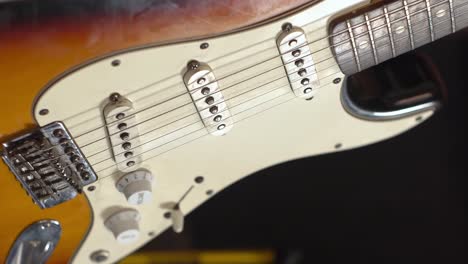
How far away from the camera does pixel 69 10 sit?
62cm

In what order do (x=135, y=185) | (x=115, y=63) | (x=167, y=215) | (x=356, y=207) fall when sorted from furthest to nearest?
(x=356, y=207), (x=167, y=215), (x=135, y=185), (x=115, y=63)

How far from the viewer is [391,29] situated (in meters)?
0.75

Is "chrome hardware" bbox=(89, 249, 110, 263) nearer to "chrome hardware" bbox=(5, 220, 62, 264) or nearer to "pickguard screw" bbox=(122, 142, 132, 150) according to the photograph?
"chrome hardware" bbox=(5, 220, 62, 264)

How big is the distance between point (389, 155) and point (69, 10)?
2.64 ft

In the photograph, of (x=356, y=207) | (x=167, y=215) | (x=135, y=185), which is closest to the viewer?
(x=135, y=185)

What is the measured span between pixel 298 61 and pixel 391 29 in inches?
4.7

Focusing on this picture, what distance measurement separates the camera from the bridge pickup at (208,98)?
0.69 m

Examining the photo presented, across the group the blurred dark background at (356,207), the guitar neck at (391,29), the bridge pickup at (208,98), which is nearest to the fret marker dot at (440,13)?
the guitar neck at (391,29)

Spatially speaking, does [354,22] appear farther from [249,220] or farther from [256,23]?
[249,220]

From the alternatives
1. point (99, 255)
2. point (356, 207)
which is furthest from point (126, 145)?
point (356, 207)

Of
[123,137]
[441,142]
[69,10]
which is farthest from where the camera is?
[441,142]

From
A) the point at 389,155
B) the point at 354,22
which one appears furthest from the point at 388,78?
the point at 389,155

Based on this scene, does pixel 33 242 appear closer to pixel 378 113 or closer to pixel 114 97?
pixel 114 97

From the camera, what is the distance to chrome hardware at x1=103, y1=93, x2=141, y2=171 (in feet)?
2.26
